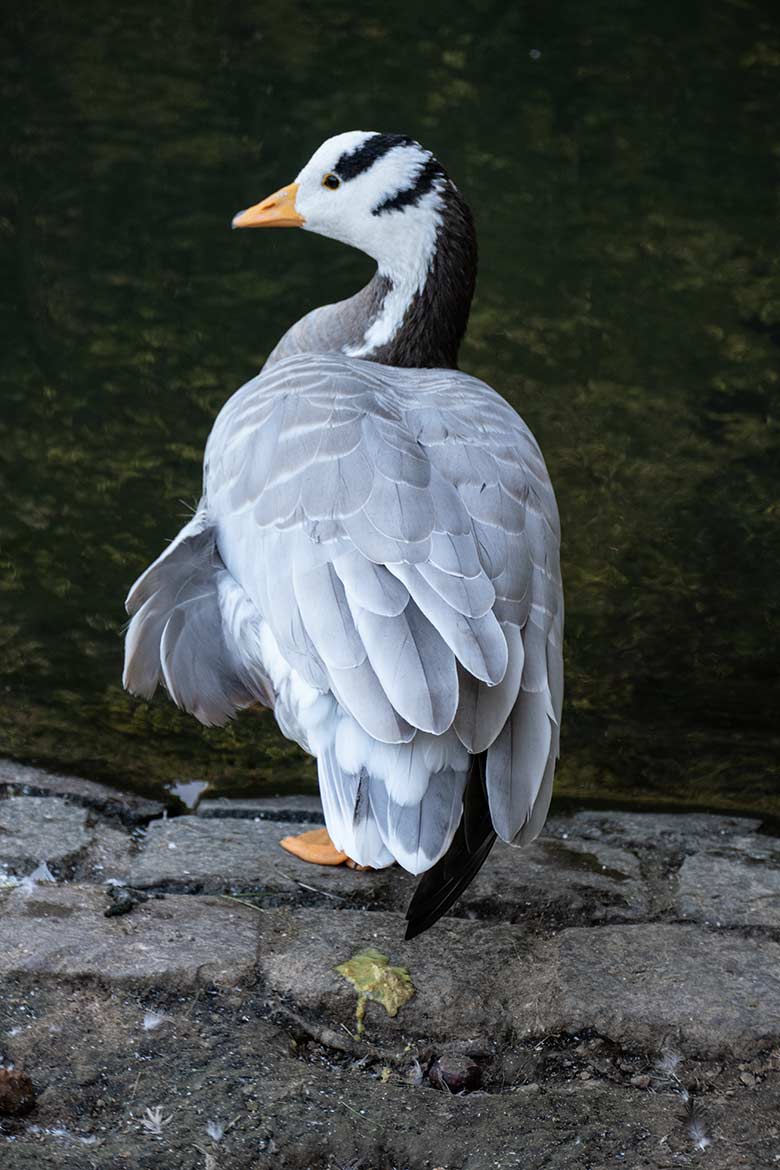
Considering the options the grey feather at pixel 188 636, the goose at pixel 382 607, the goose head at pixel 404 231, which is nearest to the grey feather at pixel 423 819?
the goose at pixel 382 607

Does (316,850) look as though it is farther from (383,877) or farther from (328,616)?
(328,616)

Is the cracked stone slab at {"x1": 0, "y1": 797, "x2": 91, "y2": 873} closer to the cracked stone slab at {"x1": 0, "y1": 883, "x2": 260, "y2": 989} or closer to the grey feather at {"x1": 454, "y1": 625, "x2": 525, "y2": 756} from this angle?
the cracked stone slab at {"x1": 0, "y1": 883, "x2": 260, "y2": 989}

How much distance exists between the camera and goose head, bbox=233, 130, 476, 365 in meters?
3.55

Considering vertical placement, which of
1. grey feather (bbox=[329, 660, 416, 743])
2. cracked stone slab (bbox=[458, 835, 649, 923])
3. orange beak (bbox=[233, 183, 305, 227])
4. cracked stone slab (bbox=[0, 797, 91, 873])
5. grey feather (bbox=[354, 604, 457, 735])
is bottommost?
cracked stone slab (bbox=[0, 797, 91, 873])

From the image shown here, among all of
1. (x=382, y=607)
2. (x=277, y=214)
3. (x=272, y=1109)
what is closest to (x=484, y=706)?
(x=382, y=607)

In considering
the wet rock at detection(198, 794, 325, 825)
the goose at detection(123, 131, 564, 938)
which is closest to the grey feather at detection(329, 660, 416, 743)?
the goose at detection(123, 131, 564, 938)

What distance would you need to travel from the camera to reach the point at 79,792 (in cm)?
324

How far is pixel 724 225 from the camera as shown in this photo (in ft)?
23.8

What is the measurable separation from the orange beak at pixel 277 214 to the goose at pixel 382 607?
67 cm

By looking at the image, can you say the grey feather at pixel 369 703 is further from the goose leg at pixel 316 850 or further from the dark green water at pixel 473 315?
the dark green water at pixel 473 315

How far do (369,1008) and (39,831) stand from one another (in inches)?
33.4

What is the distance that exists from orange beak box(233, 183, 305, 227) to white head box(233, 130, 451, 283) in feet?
0.16

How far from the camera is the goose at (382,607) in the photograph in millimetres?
2291

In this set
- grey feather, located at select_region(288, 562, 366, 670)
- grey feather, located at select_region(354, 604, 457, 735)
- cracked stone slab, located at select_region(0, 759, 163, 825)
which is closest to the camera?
grey feather, located at select_region(354, 604, 457, 735)
